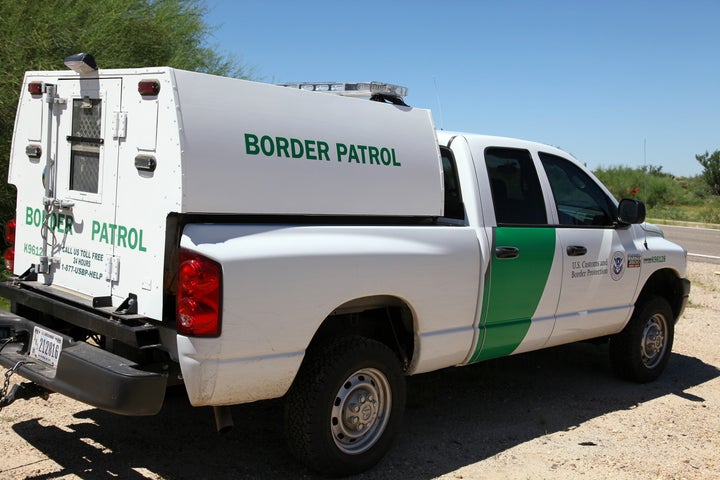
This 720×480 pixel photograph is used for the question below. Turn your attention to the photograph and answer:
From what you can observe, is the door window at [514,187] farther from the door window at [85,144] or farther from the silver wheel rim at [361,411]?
the door window at [85,144]

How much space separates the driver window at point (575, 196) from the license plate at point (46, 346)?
3.65 meters

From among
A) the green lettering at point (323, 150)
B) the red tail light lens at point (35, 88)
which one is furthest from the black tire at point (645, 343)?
the red tail light lens at point (35, 88)

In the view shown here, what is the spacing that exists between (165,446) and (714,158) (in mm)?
47543

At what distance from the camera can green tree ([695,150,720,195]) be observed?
4597cm

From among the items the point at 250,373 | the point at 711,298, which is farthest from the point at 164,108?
the point at 711,298

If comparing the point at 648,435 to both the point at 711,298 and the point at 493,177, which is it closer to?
the point at 493,177

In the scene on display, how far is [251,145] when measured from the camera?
3.86 meters

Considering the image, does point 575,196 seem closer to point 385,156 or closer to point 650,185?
point 385,156

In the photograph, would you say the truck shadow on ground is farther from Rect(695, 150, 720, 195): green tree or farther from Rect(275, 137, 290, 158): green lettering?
Rect(695, 150, 720, 195): green tree

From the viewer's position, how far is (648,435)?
214 inches

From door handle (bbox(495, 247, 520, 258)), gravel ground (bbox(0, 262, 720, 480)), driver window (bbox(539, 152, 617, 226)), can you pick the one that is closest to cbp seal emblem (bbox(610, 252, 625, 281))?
driver window (bbox(539, 152, 617, 226))

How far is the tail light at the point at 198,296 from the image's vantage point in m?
3.55

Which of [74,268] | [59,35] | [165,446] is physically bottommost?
[165,446]

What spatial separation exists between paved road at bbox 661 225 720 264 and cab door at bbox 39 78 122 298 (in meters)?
16.2
